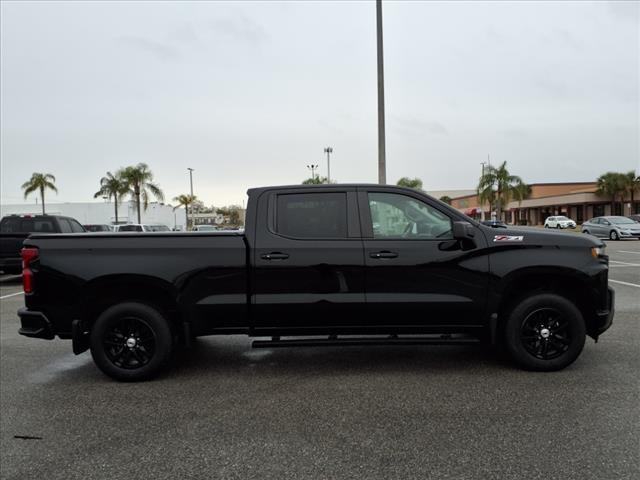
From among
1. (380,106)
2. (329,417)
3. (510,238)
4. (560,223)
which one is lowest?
(329,417)

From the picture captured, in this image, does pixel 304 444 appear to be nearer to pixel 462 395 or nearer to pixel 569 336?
pixel 462 395

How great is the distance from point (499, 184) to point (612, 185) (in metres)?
12.2

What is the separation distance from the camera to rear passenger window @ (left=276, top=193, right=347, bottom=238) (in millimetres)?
4969

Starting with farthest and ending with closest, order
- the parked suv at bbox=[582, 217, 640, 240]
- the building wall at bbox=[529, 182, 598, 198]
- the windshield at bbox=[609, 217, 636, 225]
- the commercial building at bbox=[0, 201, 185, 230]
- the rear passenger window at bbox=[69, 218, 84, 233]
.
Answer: the building wall at bbox=[529, 182, 598, 198]
the commercial building at bbox=[0, 201, 185, 230]
the windshield at bbox=[609, 217, 636, 225]
the parked suv at bbox=[582, 217, 640, 240]
the rear passenger window at bbox=[69, 218, 84, 233]

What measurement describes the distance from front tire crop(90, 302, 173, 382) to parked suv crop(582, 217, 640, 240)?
30218 millimetres

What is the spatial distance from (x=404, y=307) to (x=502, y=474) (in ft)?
6.48

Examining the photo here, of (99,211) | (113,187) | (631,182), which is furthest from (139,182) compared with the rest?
(631,182)

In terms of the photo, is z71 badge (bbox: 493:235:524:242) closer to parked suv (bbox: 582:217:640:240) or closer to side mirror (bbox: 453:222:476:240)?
side mirror (bbox: 453:222:476:240)

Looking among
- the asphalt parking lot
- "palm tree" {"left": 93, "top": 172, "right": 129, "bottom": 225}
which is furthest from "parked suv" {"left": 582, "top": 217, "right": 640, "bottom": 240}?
"palm tree" {"left": 93, "top": 172, "right": 129, "bottom": 225}

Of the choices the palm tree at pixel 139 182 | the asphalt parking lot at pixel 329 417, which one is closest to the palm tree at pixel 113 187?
the palm tree at pixel 139 182

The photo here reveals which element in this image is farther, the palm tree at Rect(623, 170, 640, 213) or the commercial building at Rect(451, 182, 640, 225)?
the commercial building at Rect(451, 182, 640, 225)

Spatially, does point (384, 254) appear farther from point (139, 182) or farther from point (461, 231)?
point (139, 182)

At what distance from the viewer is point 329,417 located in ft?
13.1

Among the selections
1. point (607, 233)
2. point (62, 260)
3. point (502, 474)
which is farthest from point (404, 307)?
point (607, 233)
